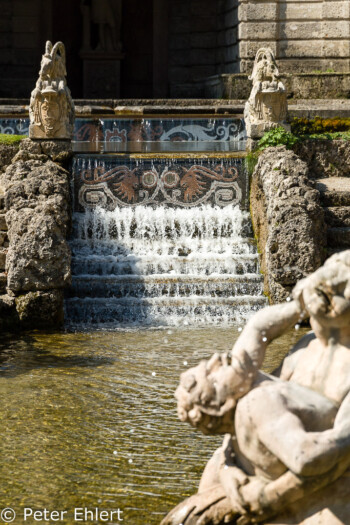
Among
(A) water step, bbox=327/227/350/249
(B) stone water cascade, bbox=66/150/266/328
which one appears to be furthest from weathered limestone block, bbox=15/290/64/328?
(A) water step, bbox=327/227/350/249

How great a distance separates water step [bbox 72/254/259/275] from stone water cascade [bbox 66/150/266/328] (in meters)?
0.01

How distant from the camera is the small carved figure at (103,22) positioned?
23.8 metres

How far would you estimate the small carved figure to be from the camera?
2381 centimetres

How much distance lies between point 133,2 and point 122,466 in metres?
21.1

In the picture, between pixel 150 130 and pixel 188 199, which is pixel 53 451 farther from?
pixel 150 130

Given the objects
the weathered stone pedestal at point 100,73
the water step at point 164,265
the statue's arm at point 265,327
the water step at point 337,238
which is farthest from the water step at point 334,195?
the weathered stone pedestal at point 100,73

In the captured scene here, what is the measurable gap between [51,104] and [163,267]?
110 inches

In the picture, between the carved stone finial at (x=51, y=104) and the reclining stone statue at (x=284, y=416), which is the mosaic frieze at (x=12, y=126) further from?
the reclining stone statue at (x=284, y=416)

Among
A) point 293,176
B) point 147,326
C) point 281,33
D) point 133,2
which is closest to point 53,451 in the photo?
point 147,326

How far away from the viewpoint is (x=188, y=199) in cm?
1288

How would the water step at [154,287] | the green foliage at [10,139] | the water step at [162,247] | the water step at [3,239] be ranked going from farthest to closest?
the green foliage at [10,139] → the water step at [162,247] → the water step at [3,239] → the water step at [154,287]

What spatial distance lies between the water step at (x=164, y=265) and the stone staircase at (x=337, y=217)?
3.04 ft


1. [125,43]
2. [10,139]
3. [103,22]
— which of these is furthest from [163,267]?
[125,43]

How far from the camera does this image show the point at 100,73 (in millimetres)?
24016
